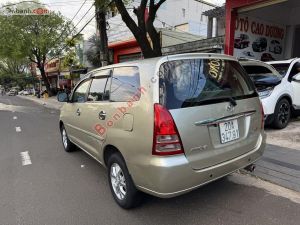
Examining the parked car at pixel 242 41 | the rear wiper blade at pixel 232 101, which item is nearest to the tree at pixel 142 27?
the parked car at pixel 242 41

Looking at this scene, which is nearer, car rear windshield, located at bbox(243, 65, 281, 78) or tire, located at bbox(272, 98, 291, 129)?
tire, located at bbox(272, 98, 291, 129)

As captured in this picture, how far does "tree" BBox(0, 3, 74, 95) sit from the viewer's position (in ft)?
97.1

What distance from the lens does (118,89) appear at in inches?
146

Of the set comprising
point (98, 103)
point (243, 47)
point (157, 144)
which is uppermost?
point (243, 47)

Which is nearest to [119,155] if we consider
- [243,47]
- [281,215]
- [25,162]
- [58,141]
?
[281,215]

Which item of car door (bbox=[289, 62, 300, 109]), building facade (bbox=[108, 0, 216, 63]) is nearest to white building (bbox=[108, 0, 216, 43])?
building facade (bbox=[108, 0, 216, 63])

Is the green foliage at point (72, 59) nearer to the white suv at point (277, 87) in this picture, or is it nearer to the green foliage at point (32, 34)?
the green foliage at point (32, 34)

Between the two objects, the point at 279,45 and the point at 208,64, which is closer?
the point at 208,64

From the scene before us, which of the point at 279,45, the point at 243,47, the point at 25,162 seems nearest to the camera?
the point at 25,162

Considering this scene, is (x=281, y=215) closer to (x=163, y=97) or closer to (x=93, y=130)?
(x=163, y=97)

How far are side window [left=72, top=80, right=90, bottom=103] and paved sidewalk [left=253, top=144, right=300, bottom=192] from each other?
3.04m

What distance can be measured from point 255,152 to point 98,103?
2218 mm

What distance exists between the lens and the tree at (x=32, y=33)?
2959 cm

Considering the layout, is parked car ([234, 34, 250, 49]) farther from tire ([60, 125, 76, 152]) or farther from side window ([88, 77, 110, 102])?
side window ([88, 77, 110, 102])
